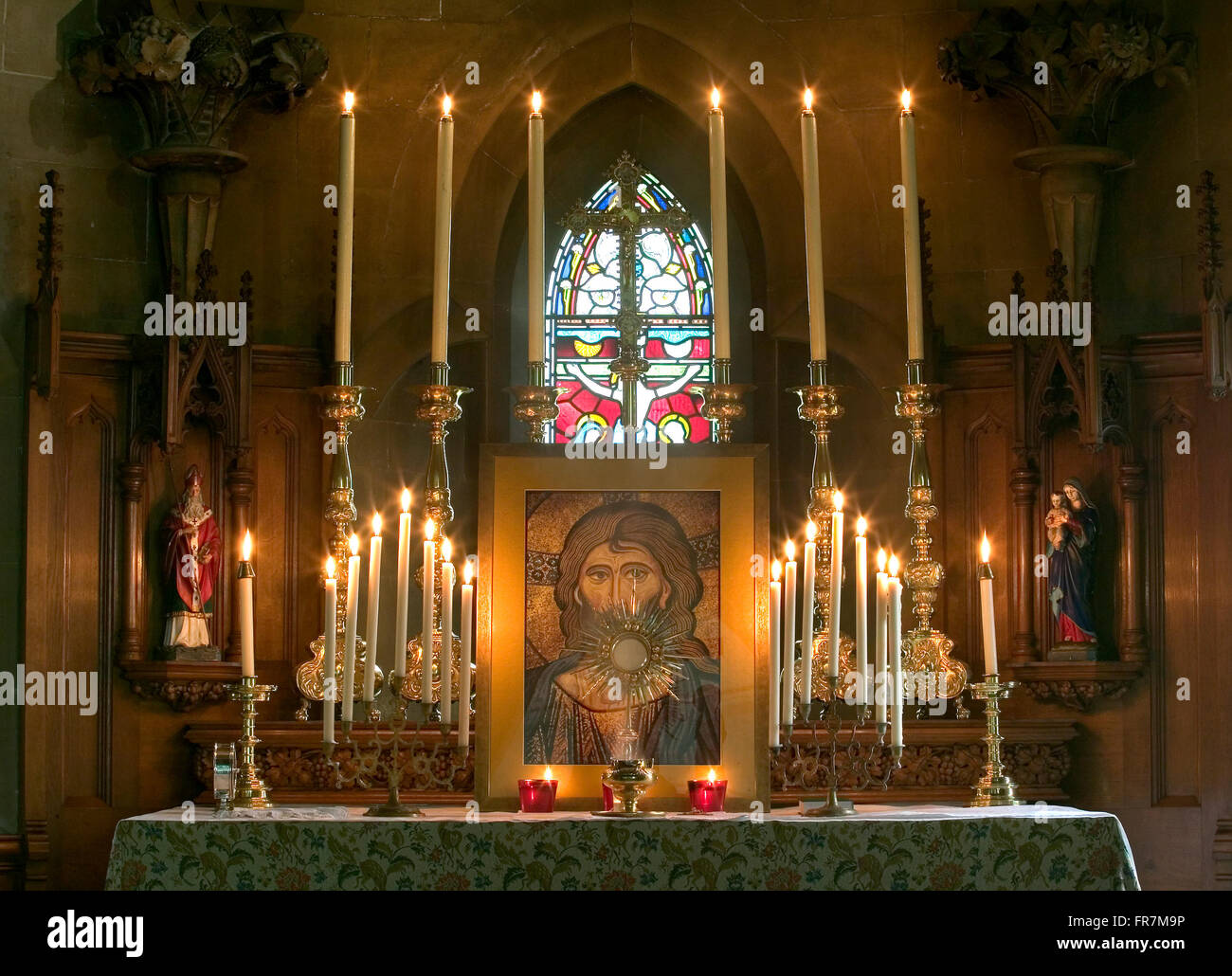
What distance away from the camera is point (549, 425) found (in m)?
11.4

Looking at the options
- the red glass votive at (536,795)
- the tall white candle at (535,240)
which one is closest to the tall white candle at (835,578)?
the red glass votive at (536,795)

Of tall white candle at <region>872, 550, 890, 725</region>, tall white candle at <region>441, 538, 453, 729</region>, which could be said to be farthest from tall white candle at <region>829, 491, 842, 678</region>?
tall white candle at <region>441, 538, 453, 729</region>

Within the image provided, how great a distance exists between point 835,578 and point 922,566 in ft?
6.61

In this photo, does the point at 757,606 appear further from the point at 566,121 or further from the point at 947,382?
the point at 566,121

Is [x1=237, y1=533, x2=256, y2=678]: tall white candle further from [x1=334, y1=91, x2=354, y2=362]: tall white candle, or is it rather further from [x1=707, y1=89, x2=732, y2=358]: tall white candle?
[x1=707, y1=89, x2=732, y2=358]: tall white candle

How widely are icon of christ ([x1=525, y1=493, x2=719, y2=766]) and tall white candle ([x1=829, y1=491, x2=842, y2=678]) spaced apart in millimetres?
454

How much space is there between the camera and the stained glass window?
38.0 feet

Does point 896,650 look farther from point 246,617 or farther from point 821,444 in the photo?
point 246,617

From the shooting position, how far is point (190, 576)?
10156 mm

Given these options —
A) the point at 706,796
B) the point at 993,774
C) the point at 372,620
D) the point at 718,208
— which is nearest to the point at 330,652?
the point at 372,620

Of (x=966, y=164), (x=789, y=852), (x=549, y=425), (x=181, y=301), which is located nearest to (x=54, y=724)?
(x=181, y=301)

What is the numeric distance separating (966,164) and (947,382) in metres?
1.29

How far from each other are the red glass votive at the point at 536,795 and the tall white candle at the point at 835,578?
3.64ft

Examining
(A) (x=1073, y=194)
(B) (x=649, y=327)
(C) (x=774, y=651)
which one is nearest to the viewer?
(C) (x=774, y=651)
